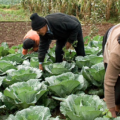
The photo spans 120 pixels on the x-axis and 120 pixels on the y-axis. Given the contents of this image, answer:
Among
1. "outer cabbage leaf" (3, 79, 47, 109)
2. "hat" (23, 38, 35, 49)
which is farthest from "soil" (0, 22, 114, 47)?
"outer cabbage leaf" (3, 79, 47, 109)

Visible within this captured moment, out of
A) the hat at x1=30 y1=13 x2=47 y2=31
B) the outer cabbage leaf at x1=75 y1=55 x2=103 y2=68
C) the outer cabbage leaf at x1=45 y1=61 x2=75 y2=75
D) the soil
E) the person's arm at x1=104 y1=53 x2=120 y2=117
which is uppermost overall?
the hat at x1=30 y1=13 x2=47 y2=31

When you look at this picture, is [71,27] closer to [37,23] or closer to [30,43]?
[37,23]

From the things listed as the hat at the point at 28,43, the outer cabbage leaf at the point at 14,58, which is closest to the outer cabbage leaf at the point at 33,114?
the outer cabbage leaf at the point at 14,58

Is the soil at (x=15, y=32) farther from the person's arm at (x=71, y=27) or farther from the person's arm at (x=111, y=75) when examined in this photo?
the person's arm at (x=111, y=75)

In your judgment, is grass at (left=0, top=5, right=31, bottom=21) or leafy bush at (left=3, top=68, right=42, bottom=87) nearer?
leafy bush at (left=3, top=68, right=42, bottom=87)

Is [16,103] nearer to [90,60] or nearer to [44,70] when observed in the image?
[44,70]

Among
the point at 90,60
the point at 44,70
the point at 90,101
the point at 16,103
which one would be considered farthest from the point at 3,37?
the point at 90,101

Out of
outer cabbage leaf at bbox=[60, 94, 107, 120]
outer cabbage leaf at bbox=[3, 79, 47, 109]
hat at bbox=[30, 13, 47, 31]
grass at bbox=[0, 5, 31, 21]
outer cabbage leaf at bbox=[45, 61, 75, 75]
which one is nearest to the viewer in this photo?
outer cabbage leaf at bbox=[60, 94, 107, 120]

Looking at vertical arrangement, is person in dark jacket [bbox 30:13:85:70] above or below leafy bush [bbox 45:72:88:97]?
above

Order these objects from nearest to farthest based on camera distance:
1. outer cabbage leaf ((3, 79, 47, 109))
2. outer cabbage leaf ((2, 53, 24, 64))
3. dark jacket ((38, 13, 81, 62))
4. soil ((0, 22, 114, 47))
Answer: outer cabbage leaf ((3, 79, 47, 109))
dark jacket ((38, 13, 81, 62))
outer cabbage leaf ((2, 53, 24, 64))
soil ((0, 22, 114, 47))

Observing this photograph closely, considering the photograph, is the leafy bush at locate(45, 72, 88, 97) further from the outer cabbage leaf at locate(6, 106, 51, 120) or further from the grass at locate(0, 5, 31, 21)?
the grass at locate(0, 5, 31, 21)

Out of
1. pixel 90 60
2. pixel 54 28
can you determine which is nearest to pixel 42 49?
pixel 54 28

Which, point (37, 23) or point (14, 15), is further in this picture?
point (14, 15)

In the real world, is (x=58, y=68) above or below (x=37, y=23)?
below
